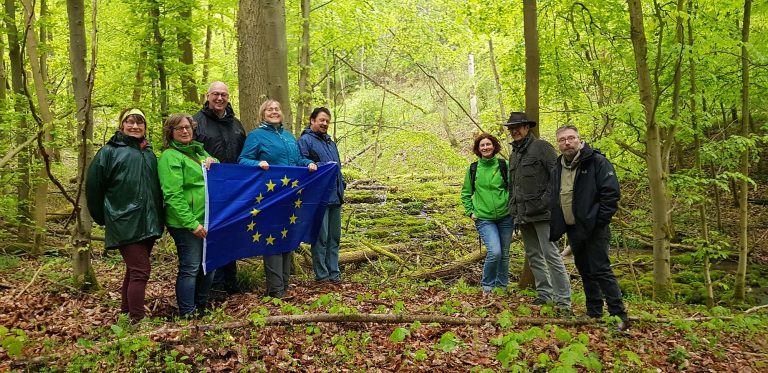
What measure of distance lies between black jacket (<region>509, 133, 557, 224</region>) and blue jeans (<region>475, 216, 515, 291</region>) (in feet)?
1.50

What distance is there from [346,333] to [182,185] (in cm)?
218

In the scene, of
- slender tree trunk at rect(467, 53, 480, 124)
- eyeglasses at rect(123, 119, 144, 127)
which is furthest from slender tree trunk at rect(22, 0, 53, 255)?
slender tree trunk at rect(467, 53, 480, 124)

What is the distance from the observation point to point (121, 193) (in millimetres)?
4711

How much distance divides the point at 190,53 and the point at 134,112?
25.9ft

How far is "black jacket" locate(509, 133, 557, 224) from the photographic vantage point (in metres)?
6.25

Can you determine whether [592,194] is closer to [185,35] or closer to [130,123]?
[130,123]

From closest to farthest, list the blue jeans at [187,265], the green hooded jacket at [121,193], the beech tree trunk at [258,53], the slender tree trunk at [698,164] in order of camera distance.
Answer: the green hooded jacket at [121,193] → the blue jeans at [187,265] → the beech tree trunk at [258,53] → the slender tree trunk at [698,164]

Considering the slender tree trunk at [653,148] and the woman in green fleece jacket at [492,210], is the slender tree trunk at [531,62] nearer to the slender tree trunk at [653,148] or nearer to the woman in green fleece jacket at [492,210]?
the woman in green fleece jacket at [492,210]

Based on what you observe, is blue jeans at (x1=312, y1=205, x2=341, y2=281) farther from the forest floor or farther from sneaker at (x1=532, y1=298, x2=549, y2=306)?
sneaker at (x1=532, y1=298, x2=549, y2=306)

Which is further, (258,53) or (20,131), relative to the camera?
(20,131)

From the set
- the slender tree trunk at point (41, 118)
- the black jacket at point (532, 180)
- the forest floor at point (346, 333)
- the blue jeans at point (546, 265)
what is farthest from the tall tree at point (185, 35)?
the blue jeans at point (546, 265)

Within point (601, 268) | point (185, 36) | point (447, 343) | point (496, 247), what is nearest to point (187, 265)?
point (447, 343)

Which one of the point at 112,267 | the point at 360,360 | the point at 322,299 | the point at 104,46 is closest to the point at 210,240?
the point at 322,299

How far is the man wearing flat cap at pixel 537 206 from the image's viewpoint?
6.18m
